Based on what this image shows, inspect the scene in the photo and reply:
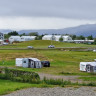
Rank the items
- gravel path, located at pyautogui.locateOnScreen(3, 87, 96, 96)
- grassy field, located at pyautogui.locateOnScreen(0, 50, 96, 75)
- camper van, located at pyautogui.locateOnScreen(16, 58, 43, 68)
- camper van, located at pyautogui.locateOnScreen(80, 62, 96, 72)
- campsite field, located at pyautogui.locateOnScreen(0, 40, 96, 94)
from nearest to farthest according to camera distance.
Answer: gravel path, located at pyautogui.locateOnScreen(3, 87, 96, 96), campsite field, located at pyautogui.locateOnScreen(0, 40, 96, 94), camper van, located at pyautogui.locateOnScreen(80, 62, 96, 72), grassy field, located at pyautogui.locateOnScreen(0, 50, 96, 75), camper van, located at pyautogui.locateOnScreen(16, 58, 43, 68)

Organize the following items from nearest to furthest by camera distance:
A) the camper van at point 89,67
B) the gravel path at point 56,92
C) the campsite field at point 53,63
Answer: the gravel path at point 56,92 → the campsite field at point 53,63 → the camper van at point 89,67

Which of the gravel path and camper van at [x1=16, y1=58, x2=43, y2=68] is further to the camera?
camper van at [x1=16, y1=58, x2=43, y2=68]

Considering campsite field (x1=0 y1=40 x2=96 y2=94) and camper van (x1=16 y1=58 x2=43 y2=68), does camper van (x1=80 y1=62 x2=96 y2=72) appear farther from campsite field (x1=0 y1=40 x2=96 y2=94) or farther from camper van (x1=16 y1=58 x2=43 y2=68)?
camper van (x1=16 y1=58 x2=43 y2=68)

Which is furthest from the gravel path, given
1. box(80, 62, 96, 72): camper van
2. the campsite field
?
box(80, 62, 96, 72): camper van

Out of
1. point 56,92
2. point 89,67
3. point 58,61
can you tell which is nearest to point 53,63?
point 58,61

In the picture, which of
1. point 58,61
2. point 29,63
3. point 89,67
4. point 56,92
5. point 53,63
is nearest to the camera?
point 56,92

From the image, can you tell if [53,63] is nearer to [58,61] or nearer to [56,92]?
[58,61]

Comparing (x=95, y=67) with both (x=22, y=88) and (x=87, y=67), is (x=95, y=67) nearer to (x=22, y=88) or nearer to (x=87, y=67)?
(x=87, y=67)

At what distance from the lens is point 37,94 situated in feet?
87.7

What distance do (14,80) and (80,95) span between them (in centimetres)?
1040

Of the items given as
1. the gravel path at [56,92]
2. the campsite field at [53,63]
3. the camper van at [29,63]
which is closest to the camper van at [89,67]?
the campsite field at [53,63]

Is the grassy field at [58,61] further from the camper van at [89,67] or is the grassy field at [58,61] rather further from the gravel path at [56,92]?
the gravel path at [56,92]

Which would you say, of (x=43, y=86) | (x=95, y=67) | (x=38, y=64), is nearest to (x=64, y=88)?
(x=43, y=86)

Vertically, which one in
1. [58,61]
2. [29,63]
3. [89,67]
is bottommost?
[58,61]
